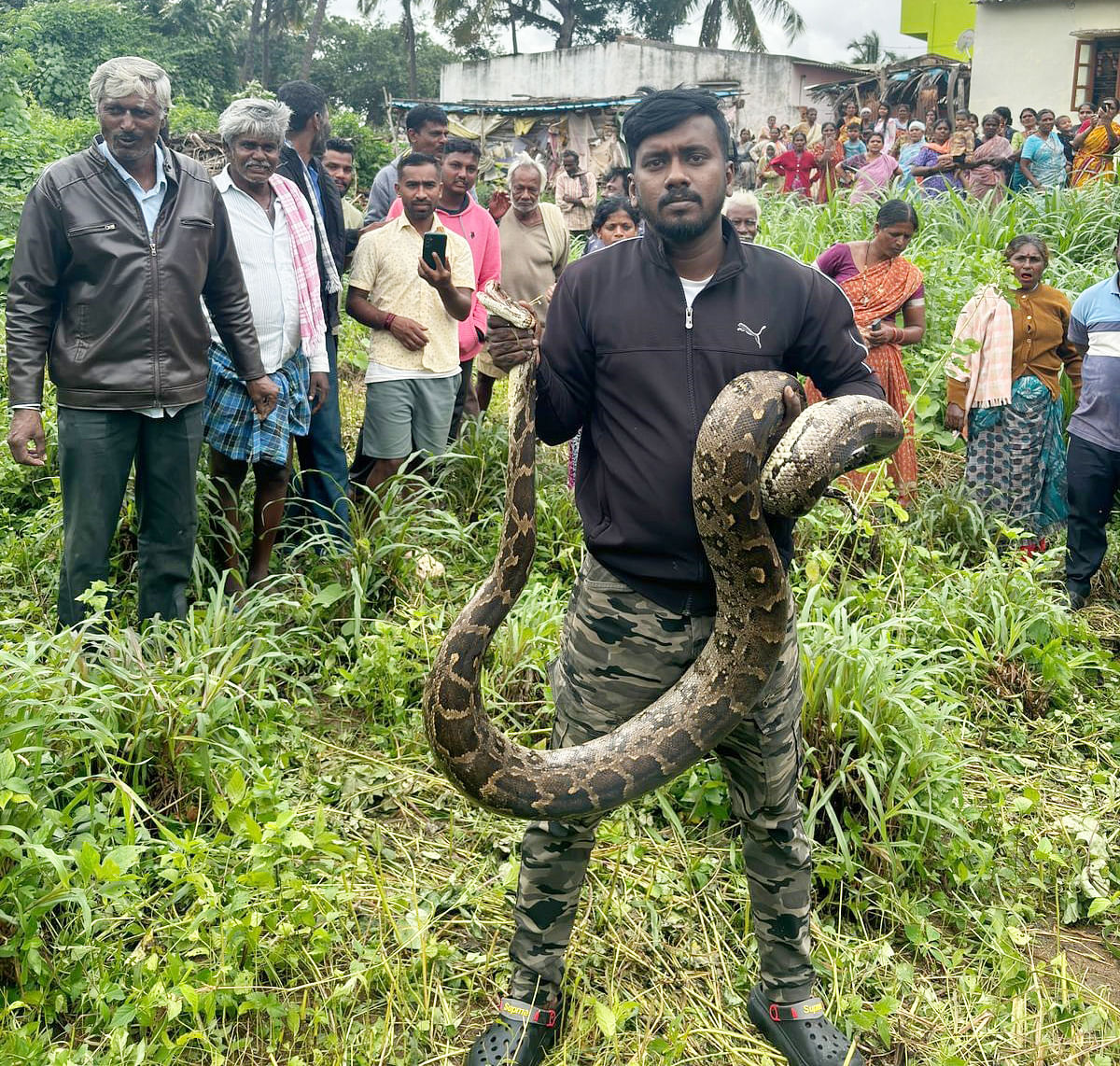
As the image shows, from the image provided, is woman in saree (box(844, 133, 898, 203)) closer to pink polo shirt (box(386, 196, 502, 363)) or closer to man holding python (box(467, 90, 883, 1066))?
pink polo shirt (box(386, 196, 502, 363))

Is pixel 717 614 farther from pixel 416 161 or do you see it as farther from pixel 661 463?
pixel 416 161

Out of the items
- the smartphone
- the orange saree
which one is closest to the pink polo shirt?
the orange saree

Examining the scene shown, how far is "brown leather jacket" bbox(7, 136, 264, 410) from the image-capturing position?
4.25 meters

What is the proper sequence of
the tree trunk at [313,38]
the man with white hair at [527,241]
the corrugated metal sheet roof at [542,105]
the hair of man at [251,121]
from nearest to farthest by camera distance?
1. the hair of man at [251,121]
2. the man with white hair at [527,241]
3. the corrugated metal sheet roof at [542,105]
4. the tree trunk at [313,38]

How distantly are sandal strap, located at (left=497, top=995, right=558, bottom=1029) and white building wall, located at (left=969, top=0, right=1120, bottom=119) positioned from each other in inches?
856

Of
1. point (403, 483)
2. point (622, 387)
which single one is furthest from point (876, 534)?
point (622, 387)

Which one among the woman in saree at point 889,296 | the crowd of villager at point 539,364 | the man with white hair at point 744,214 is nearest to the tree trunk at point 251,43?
the crowd of villager at point 539,364

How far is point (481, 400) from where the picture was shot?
7891mm

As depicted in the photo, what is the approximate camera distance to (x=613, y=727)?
9.48 ft

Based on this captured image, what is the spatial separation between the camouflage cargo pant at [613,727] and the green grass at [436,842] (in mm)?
287

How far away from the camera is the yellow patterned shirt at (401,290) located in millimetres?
5980

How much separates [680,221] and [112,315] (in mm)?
2737

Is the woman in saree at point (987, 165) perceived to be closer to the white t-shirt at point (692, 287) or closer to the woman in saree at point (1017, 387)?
the woman in saree at point (1017, 387)

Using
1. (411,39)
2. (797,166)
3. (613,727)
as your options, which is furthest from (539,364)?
(411,39)
